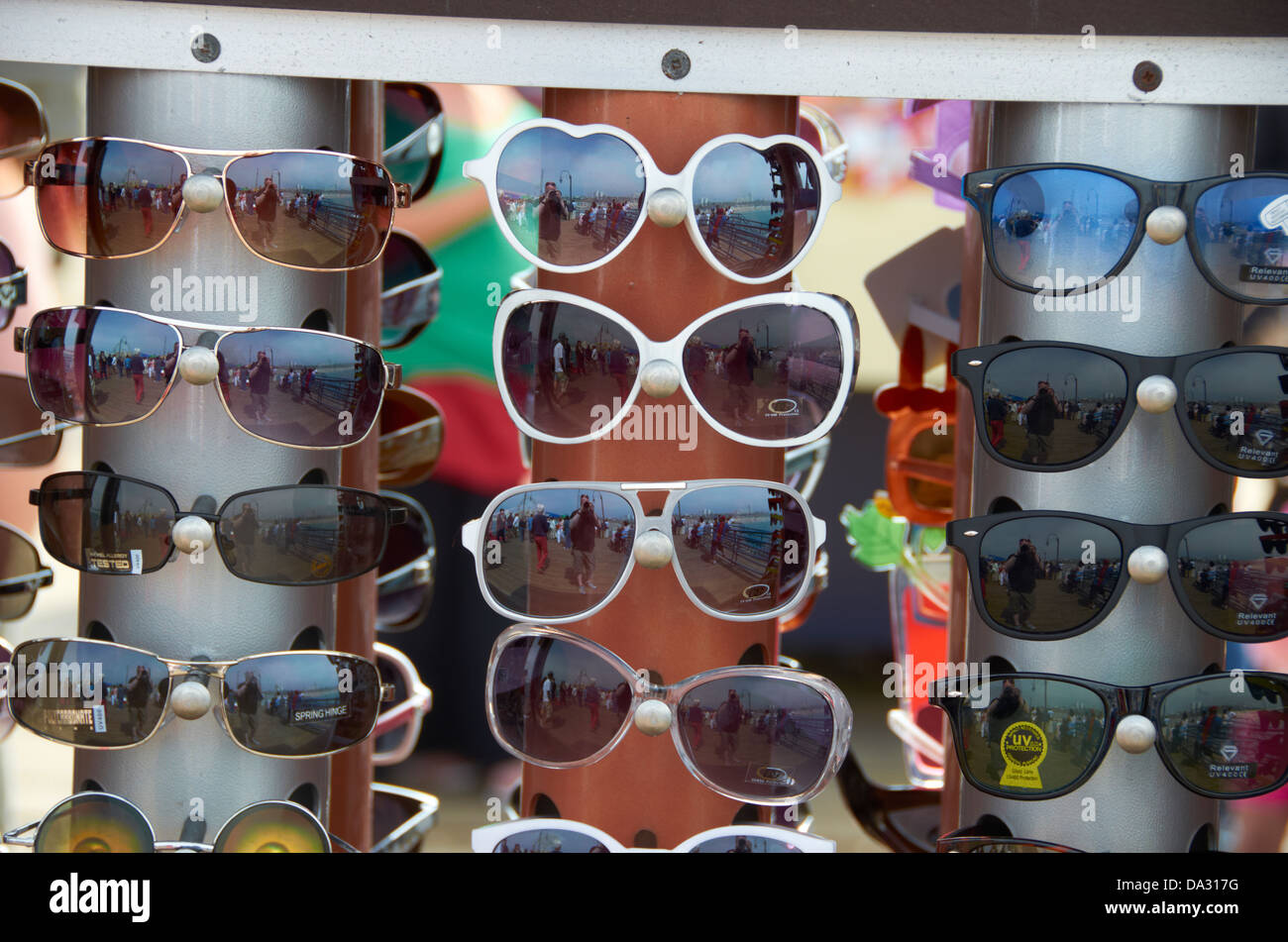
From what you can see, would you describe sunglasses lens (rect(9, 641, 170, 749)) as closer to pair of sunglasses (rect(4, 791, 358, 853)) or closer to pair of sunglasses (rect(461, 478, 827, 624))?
pair of sunglasses (rect(4, 791, 358, 853))

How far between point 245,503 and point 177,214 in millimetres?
162

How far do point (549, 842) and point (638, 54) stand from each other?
0.45 m

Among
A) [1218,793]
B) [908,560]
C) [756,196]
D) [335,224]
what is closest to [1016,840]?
[1218,793]

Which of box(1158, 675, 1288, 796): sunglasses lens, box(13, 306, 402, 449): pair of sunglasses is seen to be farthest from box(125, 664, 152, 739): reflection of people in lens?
box(1158, 675, 1288, 796): sunglasses lens

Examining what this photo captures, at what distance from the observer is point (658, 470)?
66 cm

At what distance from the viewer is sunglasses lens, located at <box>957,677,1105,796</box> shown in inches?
25.7

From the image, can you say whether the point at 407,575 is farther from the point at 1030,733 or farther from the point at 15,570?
the point at 1030,733

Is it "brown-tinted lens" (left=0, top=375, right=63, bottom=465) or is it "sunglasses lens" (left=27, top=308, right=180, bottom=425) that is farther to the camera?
"brown-tinted lens" (left=0, top=375, right=63, bottom=465)

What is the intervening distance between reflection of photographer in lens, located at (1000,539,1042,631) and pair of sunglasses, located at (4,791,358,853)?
425 millimetres

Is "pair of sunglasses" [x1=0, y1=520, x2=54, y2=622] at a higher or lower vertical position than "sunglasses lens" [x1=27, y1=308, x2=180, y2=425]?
lower

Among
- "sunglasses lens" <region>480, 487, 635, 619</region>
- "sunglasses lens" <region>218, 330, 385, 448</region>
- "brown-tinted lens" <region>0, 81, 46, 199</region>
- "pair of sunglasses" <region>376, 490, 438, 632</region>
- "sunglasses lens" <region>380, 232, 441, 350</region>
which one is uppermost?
"brown-tinted lens" <region>0, 81, 46, 199</region>

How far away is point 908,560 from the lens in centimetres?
87
